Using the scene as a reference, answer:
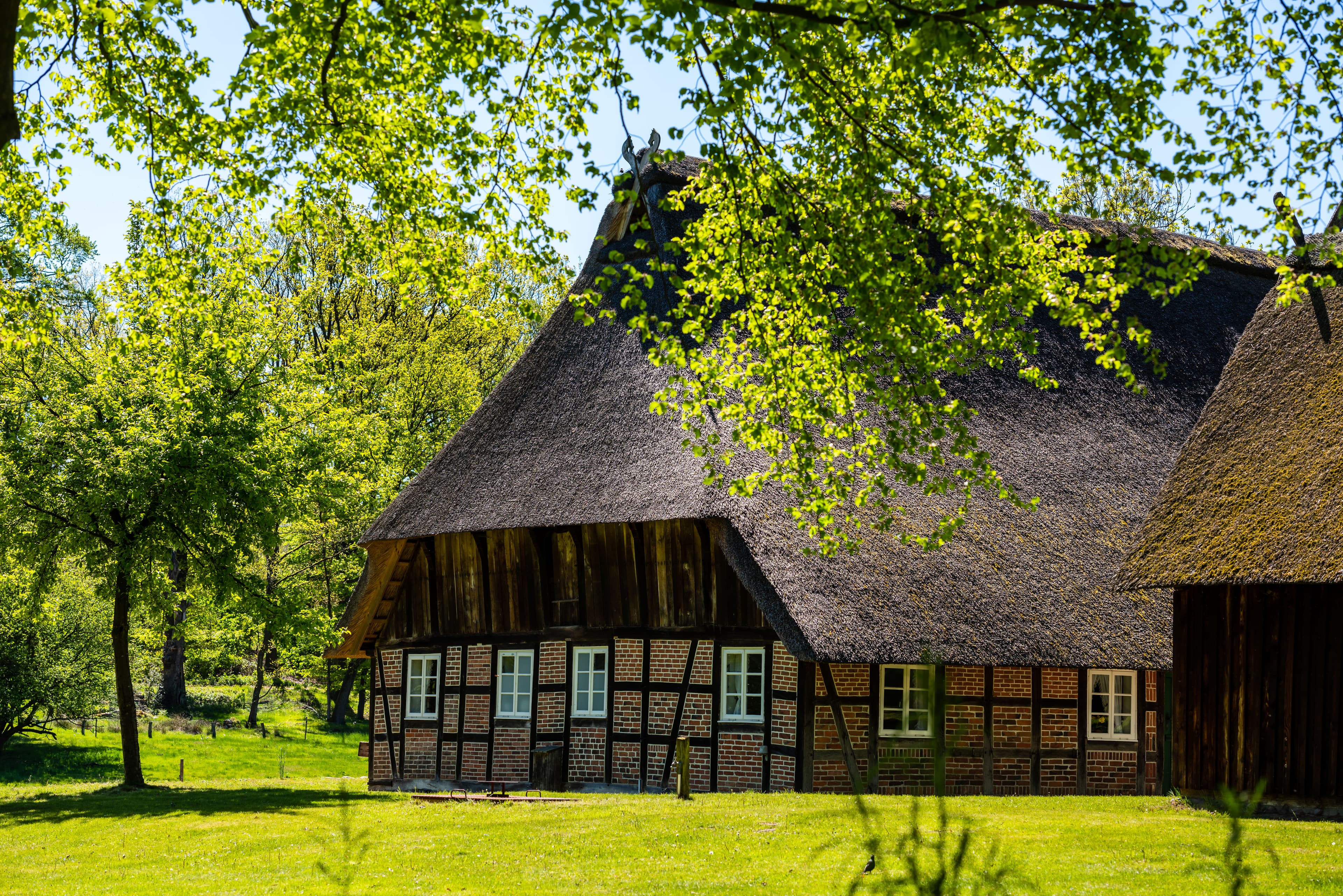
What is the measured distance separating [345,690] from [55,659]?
9.92 m

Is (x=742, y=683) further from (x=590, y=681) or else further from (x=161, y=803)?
(x=161, y=803)

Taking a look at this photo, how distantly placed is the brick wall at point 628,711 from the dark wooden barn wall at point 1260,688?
7113mm

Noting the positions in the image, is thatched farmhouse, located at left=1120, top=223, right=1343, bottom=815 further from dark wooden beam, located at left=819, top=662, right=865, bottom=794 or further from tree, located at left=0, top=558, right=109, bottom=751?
tree, located at left=0, top=558, right=109, bottom=751

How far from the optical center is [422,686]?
21391mm

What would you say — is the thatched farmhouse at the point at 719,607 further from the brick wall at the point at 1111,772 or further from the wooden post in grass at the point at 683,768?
the wooden post in grass at the point at 683,768

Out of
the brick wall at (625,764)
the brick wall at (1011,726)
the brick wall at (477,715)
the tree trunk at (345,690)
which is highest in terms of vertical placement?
the brick wall at (1011,726)

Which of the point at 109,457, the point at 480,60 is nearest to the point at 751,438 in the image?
the point at 480,60

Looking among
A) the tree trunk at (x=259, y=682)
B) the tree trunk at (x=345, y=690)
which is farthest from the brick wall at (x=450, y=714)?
the tree trunk at (x=259, y=682)

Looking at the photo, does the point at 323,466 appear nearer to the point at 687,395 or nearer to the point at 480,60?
the point at 687,395

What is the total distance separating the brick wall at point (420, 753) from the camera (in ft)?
68.2

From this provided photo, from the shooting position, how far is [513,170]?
1109 cm

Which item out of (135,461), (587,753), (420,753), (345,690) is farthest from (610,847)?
(345,690)

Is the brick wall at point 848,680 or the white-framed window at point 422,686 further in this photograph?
the white-framed window at point 422,686

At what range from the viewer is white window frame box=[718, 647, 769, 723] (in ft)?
56.7
